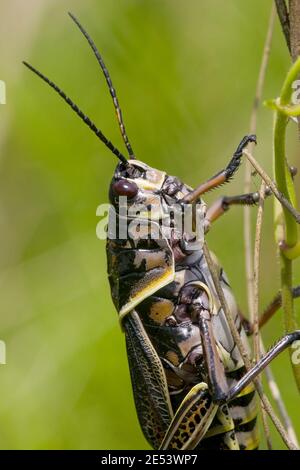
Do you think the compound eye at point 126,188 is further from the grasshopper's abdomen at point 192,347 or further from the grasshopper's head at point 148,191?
the grasshopper's abdomen at point 192,347

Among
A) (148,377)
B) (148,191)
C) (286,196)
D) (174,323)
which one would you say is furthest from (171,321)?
(286,196)

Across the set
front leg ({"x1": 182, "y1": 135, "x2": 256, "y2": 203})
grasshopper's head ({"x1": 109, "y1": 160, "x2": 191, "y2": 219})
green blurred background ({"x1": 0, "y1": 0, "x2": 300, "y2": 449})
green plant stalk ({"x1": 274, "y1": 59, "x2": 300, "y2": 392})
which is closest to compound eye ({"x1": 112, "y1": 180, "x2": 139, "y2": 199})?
grasshopper's head ({"x1": 109, "y1": 160, "x2": 191, "y2": 219})

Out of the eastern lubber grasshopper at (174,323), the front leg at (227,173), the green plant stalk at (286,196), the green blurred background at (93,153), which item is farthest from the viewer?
the green blurred background at (93,153)

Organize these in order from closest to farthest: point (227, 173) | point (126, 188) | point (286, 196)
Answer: point (286, 196), point (227, 173), point (126, 188)

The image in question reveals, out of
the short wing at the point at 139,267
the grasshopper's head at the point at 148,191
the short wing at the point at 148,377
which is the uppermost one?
the grasshopper's head at the point at 148,191

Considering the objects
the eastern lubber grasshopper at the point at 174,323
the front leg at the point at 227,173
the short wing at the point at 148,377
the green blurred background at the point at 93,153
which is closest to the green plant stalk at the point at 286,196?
the front leg at the point at 227,173

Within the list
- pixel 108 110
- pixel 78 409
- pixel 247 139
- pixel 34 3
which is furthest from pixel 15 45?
pixel 247 139

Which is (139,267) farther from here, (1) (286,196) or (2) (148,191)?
(1) (286,196)
